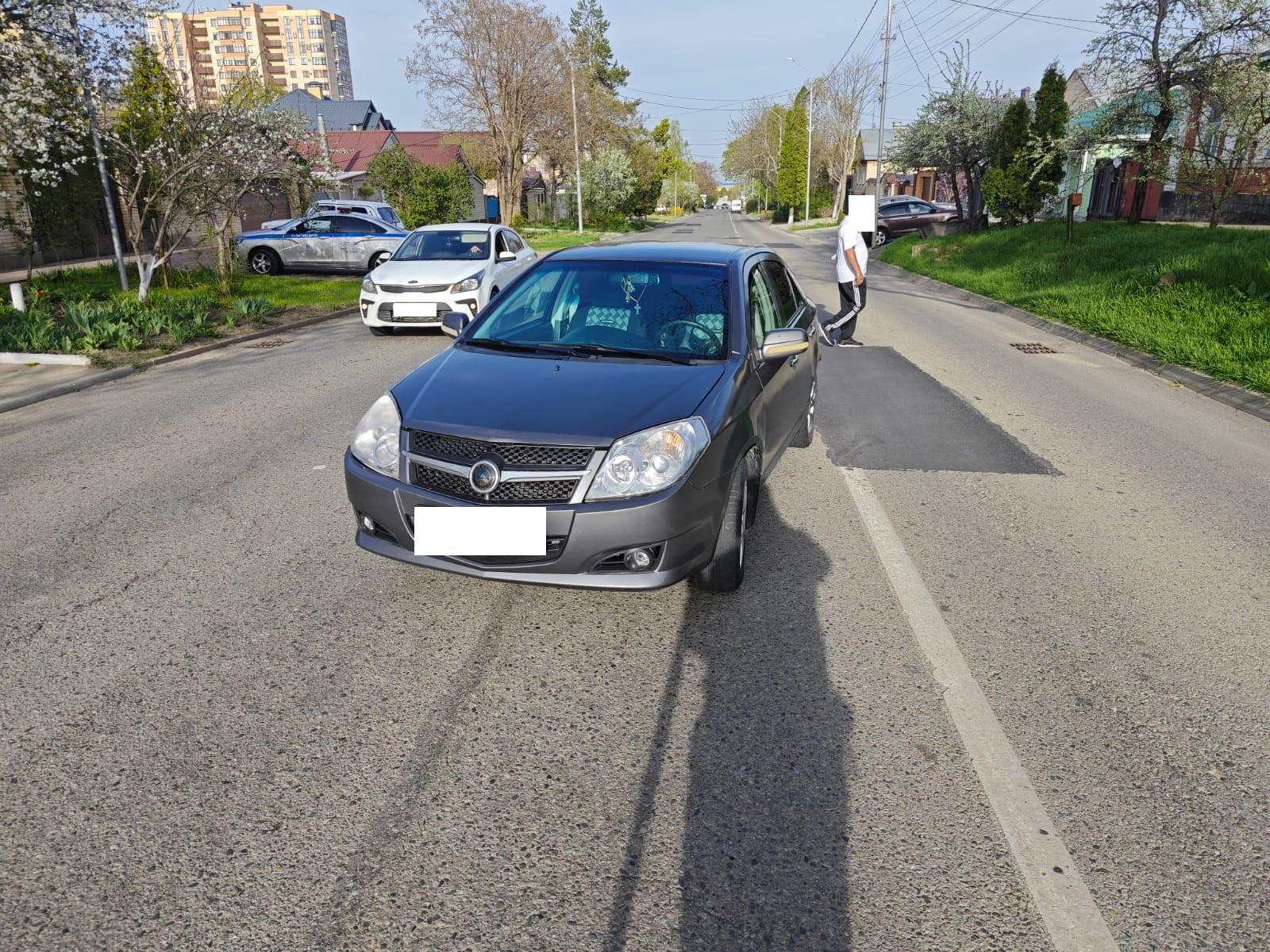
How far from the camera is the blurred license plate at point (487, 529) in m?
3.38

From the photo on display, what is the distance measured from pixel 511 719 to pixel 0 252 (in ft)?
84.4

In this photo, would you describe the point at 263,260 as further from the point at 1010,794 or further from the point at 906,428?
the point at 1010,794

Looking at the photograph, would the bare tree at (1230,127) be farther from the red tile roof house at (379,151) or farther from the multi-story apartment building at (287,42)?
the multi-story apartment building at (287,42)

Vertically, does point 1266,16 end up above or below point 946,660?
above

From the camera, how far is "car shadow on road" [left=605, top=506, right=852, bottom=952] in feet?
7.54

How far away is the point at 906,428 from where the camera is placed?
7410 mm

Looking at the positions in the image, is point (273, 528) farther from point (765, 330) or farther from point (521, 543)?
point (765, 330)

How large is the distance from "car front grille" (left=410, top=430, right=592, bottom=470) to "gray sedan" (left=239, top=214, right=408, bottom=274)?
1880cm

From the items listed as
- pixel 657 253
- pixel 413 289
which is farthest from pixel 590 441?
pixel 413 289

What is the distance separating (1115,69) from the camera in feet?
67.5

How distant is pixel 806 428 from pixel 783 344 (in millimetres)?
2090

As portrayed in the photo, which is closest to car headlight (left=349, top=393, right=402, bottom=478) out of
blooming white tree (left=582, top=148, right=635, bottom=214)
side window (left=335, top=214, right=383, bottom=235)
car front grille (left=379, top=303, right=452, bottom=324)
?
car front grille (left=379, top=303, right=452, bottom=324)

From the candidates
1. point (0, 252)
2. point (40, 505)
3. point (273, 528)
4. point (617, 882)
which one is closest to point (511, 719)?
point (617, 882)

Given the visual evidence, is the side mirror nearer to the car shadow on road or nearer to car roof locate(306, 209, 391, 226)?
the car shadow on road
